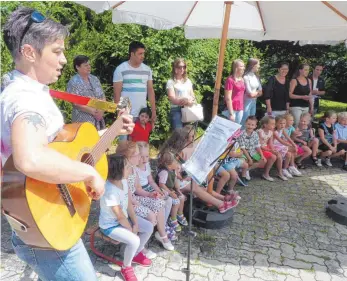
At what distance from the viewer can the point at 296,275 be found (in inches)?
122

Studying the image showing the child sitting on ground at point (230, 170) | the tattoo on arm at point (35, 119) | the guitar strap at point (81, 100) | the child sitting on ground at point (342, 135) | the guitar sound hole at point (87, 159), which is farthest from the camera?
the child sitting on ground at point (342, 135)

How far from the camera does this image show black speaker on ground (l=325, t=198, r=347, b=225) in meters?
4.11

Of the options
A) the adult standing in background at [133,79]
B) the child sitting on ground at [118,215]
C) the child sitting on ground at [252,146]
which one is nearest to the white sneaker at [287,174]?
the child sitting on ground at [252,146]

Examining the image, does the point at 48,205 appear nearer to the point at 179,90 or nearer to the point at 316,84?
the point at 179,90

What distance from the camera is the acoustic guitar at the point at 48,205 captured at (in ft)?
4.34

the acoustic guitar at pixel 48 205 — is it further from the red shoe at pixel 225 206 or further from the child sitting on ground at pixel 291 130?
the child sitting on ground at pixel 291 130

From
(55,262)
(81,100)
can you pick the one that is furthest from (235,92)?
(55,262)

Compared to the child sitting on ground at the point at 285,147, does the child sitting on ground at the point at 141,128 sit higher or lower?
higher

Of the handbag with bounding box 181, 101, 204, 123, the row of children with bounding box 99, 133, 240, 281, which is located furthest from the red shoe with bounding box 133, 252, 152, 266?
the handbag with bounding box 181, 101, 204, 123

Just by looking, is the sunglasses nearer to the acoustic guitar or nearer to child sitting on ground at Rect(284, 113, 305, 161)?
the acoustic guitar

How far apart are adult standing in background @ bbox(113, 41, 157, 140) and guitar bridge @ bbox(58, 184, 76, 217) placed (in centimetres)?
306

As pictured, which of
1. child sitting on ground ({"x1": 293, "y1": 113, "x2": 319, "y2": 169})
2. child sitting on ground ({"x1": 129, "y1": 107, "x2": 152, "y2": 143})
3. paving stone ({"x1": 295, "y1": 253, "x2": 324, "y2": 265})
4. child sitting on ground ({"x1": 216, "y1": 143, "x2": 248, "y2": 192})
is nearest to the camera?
paving stone ({"x1": 295, "y1": 253, "x2": 324, "y2": 265})

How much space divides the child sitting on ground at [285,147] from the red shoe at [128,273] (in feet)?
11.8

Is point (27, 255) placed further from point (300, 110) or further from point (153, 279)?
point (300, 110)
